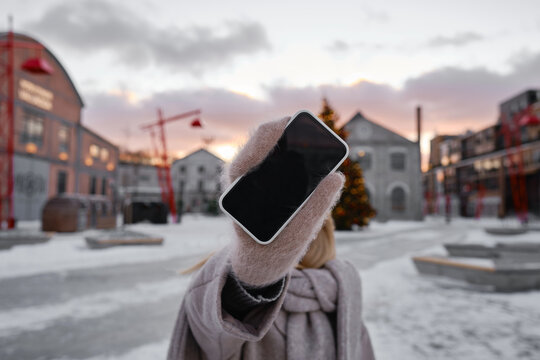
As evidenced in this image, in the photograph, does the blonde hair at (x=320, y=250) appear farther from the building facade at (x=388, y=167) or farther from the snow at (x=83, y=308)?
the building facade at (x=388, y=167)

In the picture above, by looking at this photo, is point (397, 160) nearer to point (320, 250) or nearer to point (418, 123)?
point (418, 123)

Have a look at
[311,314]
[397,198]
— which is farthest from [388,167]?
[311,314]

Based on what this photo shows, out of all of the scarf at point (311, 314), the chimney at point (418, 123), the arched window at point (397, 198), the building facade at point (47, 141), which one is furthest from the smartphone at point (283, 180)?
the chimney at point (418, 123)

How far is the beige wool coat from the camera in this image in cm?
93

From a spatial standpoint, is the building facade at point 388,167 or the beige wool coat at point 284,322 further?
the building facade at point 388,167

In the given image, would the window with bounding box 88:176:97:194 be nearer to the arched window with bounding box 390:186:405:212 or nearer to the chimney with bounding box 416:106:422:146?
the arched window with bounding box 390:186:405:212

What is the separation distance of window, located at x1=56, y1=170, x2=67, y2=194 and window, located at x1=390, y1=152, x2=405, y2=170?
28.6 m

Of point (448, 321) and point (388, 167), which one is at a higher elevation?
point (388, 167)

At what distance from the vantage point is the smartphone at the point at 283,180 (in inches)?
29.8

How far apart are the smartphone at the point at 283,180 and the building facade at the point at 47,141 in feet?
71.1

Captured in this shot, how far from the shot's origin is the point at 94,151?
28297mm

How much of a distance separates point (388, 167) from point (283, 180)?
3464 centimetres

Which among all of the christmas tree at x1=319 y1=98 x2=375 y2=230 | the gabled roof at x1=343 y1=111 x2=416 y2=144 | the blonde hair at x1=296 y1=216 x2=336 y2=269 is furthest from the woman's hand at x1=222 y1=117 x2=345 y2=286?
the gabled roof at x1=343 y1=111 x2=416 y2=144

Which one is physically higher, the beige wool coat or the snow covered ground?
the beige wool coat
